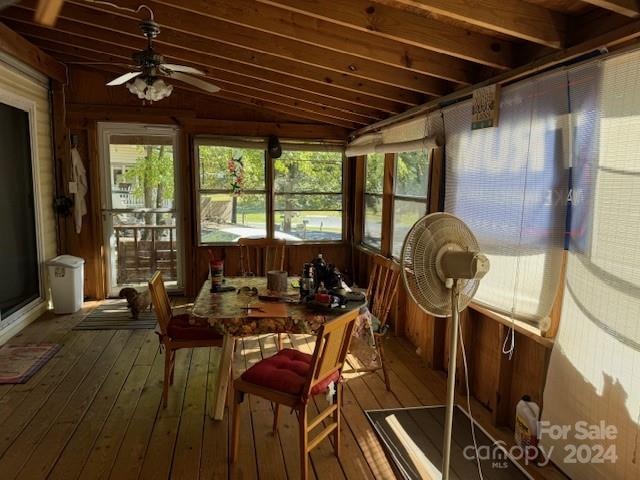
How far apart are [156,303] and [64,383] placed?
112 cm

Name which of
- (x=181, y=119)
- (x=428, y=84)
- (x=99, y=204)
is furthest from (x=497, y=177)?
(x=99, y=204)

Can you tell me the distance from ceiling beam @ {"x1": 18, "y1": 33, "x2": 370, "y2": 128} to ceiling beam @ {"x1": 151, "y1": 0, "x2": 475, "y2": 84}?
173cm

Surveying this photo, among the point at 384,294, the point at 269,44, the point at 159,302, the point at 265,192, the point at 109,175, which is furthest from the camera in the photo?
the point at 265,192

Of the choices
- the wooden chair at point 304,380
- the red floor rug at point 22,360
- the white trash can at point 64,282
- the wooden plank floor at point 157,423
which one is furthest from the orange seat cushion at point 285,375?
the white trash can at point 64,282

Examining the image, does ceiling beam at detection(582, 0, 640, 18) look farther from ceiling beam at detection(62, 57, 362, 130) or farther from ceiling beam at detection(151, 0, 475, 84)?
ceiling beam at detection(62, 57, 362, 130)

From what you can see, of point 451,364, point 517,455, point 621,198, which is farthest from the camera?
point 517,455

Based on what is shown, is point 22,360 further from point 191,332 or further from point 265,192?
point 265,192

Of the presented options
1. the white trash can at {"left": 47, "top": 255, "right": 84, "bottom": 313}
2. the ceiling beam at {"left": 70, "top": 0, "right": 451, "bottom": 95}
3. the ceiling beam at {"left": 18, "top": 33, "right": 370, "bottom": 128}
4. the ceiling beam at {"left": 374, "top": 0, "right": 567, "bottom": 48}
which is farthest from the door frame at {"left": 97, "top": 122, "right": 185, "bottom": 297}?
the ceiling beam at {"left": 374, "top": 0, "right": 567, "bottom": 48}

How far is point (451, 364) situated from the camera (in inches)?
65.6

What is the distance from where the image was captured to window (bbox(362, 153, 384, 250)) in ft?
15.5

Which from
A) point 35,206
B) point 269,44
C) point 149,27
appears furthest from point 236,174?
point 149,27

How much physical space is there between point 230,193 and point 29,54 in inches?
92.3

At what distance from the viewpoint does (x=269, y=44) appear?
10.2 ft

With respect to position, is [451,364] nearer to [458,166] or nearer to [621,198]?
[621,198]
